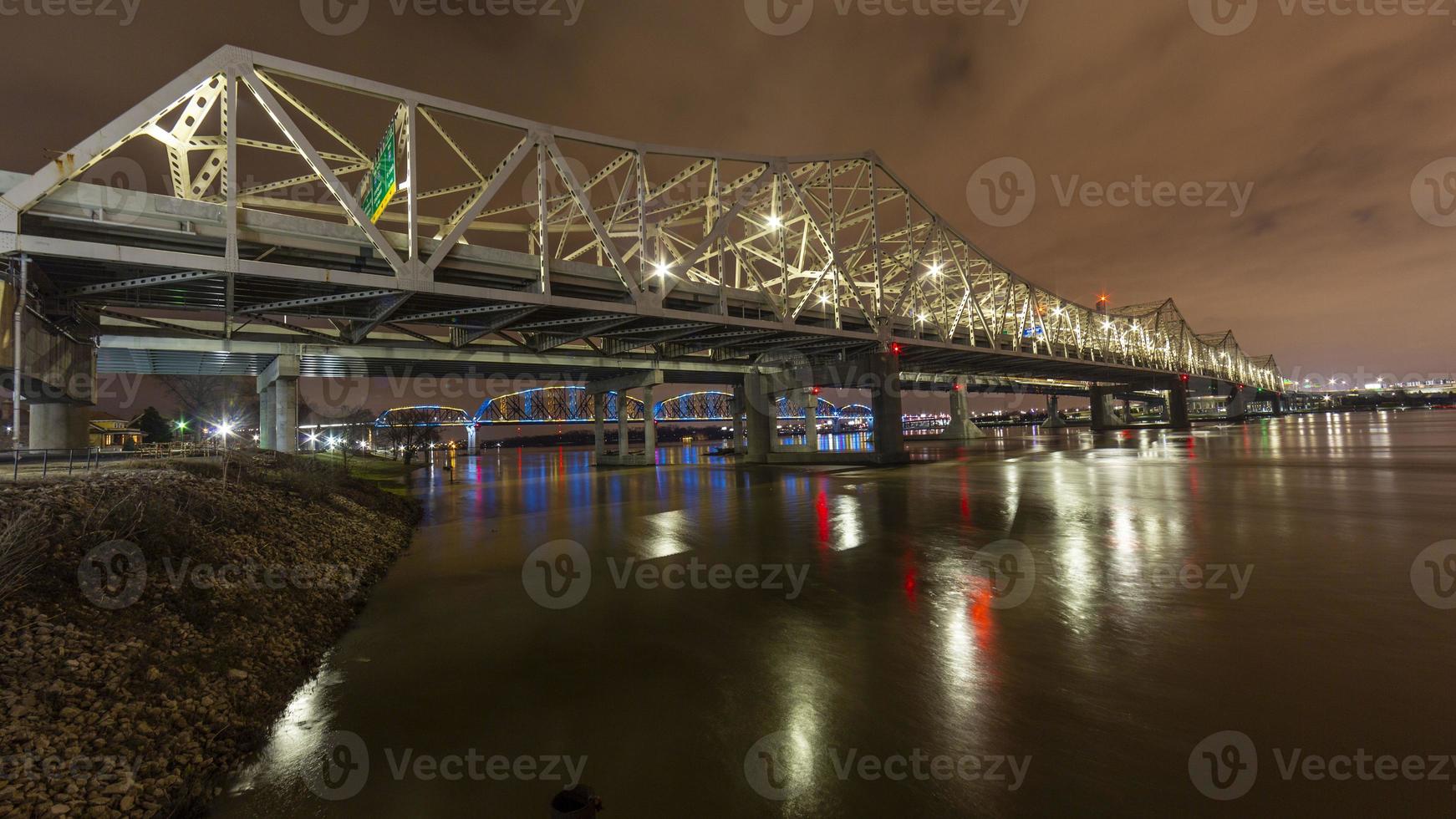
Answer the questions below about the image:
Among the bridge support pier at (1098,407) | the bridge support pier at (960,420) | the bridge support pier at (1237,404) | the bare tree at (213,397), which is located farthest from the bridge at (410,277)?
the bridge support pier at (1237,404)

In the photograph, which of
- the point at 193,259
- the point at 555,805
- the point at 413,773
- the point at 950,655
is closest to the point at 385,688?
the point at 413,773

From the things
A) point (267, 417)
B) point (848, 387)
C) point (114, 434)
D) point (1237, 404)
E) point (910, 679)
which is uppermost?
point (848, 387)

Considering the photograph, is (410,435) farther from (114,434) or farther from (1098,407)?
(1098,407)

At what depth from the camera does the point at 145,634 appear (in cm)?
606

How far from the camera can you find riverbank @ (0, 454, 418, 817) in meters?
4.28

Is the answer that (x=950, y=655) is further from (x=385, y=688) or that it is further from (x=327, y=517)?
(x=327, y=517)

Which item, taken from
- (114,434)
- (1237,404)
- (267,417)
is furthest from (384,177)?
(1237,404)

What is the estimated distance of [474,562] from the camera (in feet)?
43.9

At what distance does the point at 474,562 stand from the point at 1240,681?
1384 centimetres

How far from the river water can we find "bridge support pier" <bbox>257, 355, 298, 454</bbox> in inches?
1026

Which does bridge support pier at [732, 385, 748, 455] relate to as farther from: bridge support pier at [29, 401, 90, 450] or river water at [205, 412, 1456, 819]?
river water at [205, 412, 1456, 819]

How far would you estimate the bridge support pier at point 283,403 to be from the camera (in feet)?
107

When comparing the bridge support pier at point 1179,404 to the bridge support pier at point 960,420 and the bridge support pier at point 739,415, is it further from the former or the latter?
the bridge support pier at point 739,415

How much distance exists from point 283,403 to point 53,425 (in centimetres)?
1890
